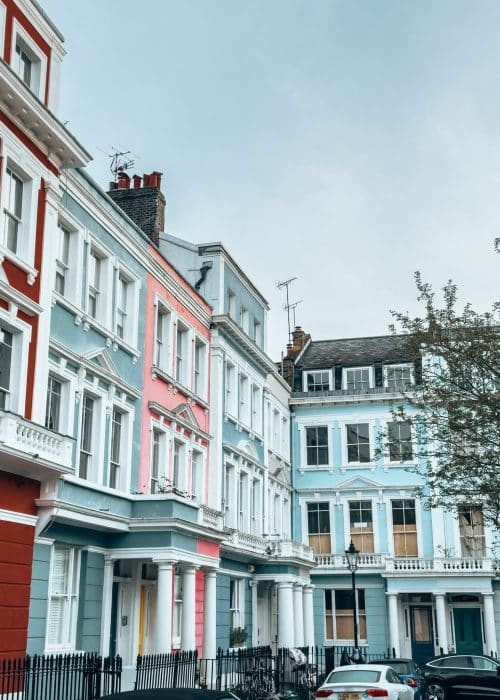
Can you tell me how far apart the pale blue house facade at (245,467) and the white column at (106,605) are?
6.82m

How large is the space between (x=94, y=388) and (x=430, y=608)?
2529 centimetres

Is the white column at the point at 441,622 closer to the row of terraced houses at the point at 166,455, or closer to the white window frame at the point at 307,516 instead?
the row of terraced houses at the point at 166,455

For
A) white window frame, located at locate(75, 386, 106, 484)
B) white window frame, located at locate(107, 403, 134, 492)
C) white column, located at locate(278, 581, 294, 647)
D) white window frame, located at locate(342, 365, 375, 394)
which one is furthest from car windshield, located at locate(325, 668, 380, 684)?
white window frame, located at locate(342, 365, 375, 394)

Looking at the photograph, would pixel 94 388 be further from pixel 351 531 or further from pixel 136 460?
pixel 351 531

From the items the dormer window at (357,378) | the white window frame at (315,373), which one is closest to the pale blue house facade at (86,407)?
the white window frame at (315,373)

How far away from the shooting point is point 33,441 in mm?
16234

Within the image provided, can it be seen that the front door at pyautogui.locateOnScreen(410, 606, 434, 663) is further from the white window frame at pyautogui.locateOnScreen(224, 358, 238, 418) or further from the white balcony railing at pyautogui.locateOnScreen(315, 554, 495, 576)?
the white window frame at pyautogui.locateOnScreen(224, 358, 238, 418)

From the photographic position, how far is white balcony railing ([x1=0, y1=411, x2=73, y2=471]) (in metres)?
15.4

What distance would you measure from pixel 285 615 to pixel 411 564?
862 centimetres

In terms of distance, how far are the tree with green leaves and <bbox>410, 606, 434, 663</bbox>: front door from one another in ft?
66.4

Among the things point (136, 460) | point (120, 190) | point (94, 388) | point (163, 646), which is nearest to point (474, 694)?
point (163, 646)

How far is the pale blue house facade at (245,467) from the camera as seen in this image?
30.4m

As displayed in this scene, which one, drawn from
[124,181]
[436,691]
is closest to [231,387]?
[124,181]

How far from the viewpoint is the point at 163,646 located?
20922mm
